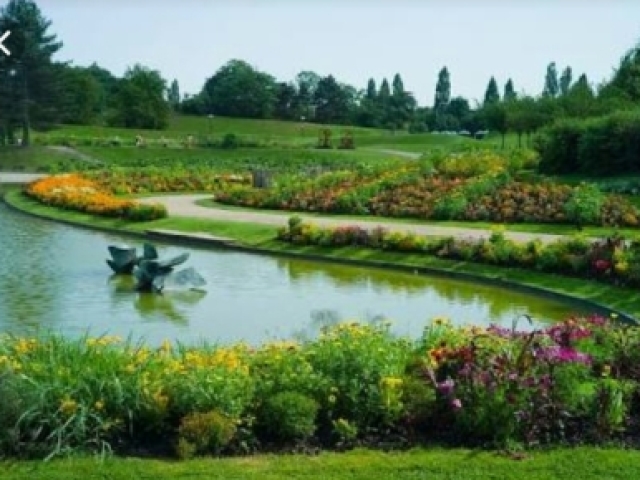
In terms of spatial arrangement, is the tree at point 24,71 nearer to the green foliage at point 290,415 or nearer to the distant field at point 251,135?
the distant field at point 251,135

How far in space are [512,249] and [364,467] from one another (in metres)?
11.9

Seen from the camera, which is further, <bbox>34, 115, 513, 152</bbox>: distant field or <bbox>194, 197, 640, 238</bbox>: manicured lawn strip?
<bbox>34, 115, 513, 152</bbox>: distant field

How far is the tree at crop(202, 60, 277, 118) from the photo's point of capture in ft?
336

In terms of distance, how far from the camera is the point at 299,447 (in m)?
6.94

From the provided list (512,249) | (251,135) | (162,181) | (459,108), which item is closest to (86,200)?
(162,181)

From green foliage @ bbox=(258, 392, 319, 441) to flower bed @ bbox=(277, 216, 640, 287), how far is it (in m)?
9.28

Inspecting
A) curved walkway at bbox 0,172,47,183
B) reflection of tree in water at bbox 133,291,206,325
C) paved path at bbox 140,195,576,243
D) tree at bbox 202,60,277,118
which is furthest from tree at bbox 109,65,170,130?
reflection of tree in water at bbox 133,291,206,325

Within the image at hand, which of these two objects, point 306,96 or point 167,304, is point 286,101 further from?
point 167,304

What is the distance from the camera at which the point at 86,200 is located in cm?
3052

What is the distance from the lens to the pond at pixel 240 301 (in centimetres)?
1338

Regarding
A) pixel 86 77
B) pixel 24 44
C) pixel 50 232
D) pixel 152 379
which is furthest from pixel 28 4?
pixel 152 379

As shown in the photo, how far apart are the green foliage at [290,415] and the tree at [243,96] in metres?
96.5

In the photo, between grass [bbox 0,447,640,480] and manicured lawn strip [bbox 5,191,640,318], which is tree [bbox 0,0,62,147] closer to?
manicured lawn strip [bbox 5,191,640,318]

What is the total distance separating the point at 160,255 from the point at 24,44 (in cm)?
4325
